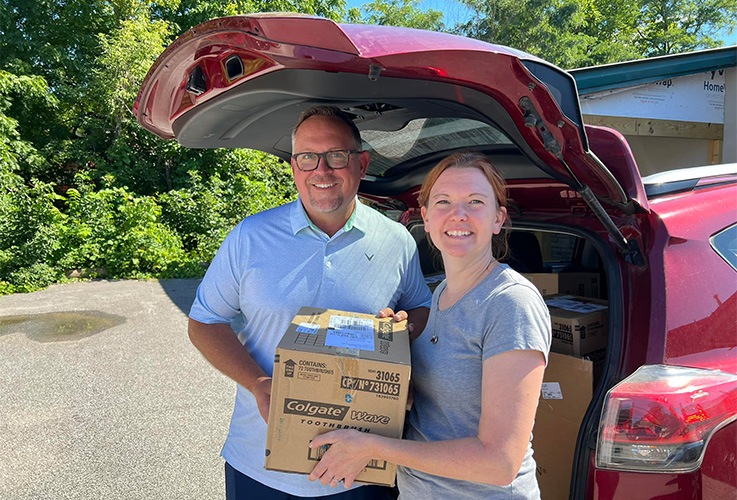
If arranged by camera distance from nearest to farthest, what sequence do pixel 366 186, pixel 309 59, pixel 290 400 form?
pixel 309 59 < pixel 290 400 < pixel 366 186

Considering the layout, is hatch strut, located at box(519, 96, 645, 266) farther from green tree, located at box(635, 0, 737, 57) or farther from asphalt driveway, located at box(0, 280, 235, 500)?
green tree, located at box(635, 0, 737, 57)

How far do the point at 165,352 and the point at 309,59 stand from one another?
195 inches

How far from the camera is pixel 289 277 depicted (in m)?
1.64

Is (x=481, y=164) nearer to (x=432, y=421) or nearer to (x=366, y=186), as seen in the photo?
(x=432, y=421)

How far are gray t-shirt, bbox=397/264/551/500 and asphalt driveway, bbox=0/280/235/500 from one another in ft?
7.28

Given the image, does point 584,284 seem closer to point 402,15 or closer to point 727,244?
point 727,244

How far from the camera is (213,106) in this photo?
153 cm

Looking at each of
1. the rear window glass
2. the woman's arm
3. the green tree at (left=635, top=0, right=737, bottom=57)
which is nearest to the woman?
the woman's arm

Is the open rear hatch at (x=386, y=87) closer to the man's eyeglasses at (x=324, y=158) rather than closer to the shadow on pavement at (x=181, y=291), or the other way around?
the man's eyeglasses at (x=324, y=158)

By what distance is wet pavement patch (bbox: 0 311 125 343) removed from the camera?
5.96 m

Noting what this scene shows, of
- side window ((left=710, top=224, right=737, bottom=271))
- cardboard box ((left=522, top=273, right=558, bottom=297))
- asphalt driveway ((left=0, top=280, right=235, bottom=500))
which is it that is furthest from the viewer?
asphalt driveway ((left=0, top=280, right=235, bottom=500))

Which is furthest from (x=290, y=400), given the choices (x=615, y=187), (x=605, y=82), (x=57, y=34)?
(x=57, y=34)

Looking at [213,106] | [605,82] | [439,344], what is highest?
[605,82]

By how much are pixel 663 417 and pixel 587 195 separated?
0.59 metres
